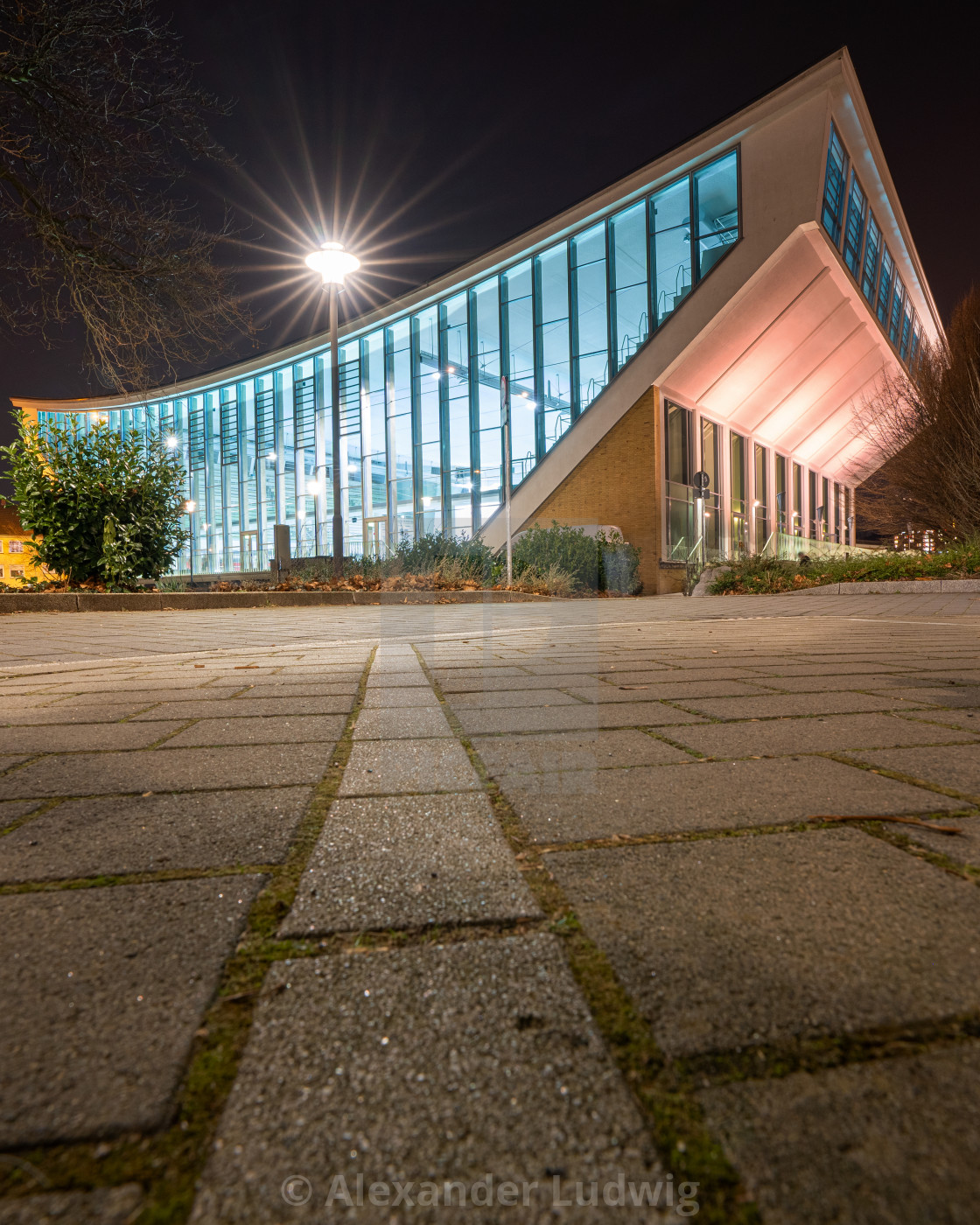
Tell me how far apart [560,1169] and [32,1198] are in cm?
39

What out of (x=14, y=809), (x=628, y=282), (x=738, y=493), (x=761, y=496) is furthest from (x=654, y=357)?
(x=14, y=809)

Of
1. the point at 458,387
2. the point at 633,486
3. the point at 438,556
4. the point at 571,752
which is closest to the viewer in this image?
the point at 571,752

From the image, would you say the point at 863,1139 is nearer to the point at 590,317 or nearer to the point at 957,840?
the point at 957,840

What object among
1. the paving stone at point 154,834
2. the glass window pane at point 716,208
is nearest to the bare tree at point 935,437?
the glass window pane at point 716,208

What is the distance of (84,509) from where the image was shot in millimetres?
9977

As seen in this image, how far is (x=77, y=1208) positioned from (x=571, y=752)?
→ 1459 mm

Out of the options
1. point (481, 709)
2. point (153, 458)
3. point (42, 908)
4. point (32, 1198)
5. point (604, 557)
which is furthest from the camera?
point (604, 557)

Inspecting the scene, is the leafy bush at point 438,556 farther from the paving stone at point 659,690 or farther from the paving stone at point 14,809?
the paving stone at point 14,809

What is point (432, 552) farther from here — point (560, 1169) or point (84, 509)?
point (560, 1169)

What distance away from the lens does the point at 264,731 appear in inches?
84.5

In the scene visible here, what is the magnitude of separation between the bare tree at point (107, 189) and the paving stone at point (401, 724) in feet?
32.2

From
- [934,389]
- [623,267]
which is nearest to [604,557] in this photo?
[934,389]

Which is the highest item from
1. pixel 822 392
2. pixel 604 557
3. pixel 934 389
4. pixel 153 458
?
pixel 822 392

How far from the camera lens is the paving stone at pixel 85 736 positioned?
6.51 ft
